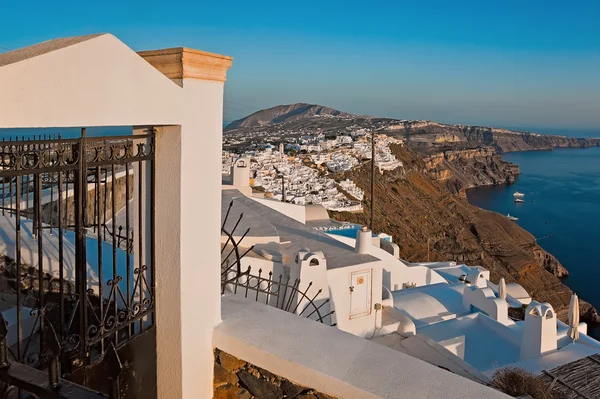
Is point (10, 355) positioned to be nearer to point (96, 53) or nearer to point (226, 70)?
point (96, 53)

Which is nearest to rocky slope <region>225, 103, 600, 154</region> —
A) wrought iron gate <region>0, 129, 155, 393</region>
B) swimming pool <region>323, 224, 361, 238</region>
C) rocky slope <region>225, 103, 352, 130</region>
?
rocky slope <region>225, 103, 352, 130</region>

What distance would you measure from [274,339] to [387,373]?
548 millimetres

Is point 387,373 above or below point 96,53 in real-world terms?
below

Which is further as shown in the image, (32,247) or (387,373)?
(32,247)

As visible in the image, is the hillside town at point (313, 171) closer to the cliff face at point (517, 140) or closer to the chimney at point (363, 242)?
the chimney at point (363, 242)

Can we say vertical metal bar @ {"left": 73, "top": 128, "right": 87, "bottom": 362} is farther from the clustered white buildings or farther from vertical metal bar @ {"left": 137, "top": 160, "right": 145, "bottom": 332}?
the clustered white buildings

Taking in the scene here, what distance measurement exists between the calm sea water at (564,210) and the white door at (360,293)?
2476 centimetres

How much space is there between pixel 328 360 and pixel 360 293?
681cm

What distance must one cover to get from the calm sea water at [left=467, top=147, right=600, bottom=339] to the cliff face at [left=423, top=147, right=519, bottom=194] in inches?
88.5

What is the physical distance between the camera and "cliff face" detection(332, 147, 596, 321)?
32969 mm

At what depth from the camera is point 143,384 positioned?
237cm

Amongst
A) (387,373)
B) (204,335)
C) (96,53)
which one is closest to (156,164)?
(96,53)

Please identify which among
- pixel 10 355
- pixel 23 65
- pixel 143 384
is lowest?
pixel 143 384

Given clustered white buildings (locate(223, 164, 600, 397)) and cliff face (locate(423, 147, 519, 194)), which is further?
cliff face (locate(423, 147, 519, 194))
